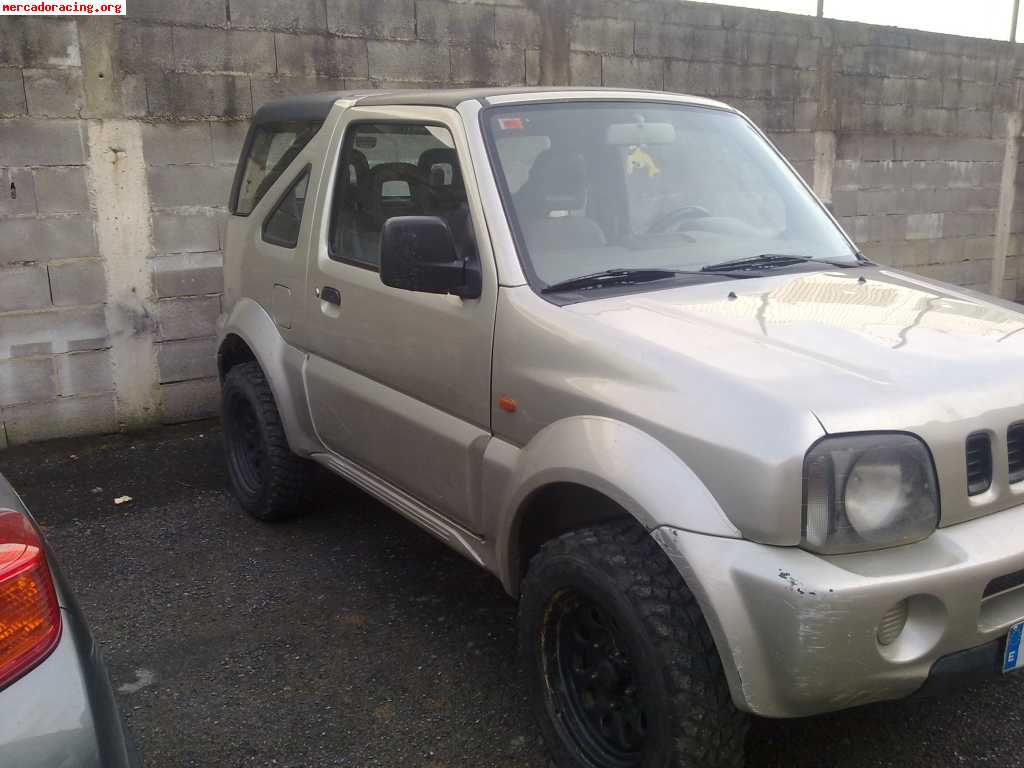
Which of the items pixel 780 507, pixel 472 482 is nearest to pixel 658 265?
pixel 472 482

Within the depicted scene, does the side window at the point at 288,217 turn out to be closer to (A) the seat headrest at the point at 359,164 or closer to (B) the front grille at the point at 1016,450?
(A) the seat headrest at the point at 359,164

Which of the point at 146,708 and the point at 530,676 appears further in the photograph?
the point at 146,708

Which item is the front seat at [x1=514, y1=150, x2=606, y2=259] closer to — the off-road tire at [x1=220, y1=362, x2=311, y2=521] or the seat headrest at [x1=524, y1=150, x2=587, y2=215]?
the seat headrest at [x1=524, y1=150, x2=587, y2=215]

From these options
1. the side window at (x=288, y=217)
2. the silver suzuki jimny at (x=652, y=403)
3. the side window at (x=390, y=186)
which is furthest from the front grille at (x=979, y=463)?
the side window at (x=288, y=217)

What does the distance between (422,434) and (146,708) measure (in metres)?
1.20

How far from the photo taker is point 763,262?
309cm

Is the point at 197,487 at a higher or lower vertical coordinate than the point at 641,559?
lower

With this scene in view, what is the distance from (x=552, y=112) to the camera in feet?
10.4

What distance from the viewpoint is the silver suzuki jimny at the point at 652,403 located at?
204 centimetres

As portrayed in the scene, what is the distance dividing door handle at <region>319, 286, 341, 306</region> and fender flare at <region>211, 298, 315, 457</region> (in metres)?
0.33

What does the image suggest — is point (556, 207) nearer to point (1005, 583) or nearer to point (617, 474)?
point (617, 474)

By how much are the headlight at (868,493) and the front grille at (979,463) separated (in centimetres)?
15

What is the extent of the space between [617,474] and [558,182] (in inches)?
45.3

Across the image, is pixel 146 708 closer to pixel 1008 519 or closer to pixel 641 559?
pixel 641 559
